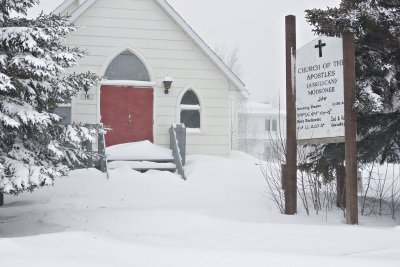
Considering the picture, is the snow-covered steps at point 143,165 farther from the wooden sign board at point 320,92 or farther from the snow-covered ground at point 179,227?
the wooden sign board at point 320,92

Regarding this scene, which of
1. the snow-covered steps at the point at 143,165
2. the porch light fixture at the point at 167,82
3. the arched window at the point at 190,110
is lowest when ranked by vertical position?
the snow-covered steps at the point at 143,165

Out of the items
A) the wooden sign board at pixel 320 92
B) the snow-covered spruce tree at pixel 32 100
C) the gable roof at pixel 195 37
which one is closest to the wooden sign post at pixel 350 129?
the wooden sign board at pixel 320 92

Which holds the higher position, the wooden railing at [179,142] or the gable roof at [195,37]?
the gable roof at [195,37]

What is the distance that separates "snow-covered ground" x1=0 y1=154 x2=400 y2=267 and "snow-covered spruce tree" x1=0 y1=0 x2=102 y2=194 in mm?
1073

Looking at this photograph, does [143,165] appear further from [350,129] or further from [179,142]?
[350,129]

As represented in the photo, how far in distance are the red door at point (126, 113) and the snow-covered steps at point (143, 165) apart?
1630 mm

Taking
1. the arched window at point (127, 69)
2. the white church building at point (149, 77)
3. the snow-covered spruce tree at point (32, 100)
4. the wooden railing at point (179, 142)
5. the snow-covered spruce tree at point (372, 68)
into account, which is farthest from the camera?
the arched window at point (127, 69)

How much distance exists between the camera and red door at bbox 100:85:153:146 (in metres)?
14.3

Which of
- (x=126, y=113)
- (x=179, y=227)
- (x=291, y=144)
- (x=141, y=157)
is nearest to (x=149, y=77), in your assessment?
(x=126, y=113)

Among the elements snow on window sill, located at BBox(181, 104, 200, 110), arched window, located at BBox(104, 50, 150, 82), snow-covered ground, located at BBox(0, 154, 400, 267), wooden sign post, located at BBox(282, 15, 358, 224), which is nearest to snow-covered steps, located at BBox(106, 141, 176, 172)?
snow-covered ground, located at BBox(0, 154, 400, 267)

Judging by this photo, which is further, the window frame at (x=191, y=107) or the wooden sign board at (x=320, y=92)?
the window frame at (x=191, y=107)

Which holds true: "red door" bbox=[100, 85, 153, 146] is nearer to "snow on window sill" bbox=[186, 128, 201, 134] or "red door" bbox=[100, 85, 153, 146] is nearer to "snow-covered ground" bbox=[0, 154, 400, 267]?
"snow on window sill" bbox=[186, 128, 201, 134]

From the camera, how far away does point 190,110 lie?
15.0 metres

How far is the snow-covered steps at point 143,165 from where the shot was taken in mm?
12719
